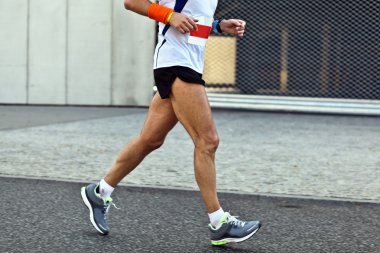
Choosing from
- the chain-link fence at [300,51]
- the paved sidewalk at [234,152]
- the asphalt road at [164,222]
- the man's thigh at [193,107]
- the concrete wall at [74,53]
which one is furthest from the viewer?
the concrete wall at [74,53]

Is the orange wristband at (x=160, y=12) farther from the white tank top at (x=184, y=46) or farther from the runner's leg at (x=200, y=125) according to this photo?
the runner's leg at (x=200, y=125)

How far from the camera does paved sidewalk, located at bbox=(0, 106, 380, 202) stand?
248 inches

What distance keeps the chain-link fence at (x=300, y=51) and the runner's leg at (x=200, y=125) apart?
10.2 meters

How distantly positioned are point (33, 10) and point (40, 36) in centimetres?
52

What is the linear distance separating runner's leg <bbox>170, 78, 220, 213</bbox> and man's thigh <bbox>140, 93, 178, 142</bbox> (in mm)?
108

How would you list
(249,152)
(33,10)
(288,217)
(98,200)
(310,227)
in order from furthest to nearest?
(33,10)
(249,152)
(288,217)
(310,227)
(98,200)

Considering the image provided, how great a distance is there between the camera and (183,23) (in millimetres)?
3855

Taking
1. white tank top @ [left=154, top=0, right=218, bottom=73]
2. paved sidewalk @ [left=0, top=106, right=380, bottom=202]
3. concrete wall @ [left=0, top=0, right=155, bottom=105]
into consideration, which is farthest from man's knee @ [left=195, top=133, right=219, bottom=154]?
concrete wall @ [left=0, top=0, right=155, bottom=105]

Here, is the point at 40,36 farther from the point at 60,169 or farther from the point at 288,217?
the point at 288,217

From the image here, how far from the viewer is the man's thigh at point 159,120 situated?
4145 mm

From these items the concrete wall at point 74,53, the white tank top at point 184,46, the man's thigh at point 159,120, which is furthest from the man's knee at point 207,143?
the concrete wall at point 74,53

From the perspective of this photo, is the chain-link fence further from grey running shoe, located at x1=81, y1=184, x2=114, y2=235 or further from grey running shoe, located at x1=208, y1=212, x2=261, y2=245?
grey running shoe, located at x1=208, y1=212, x2=261, y2=245

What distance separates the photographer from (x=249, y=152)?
8195 mm

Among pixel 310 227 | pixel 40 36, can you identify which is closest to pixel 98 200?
pixel 310 227
